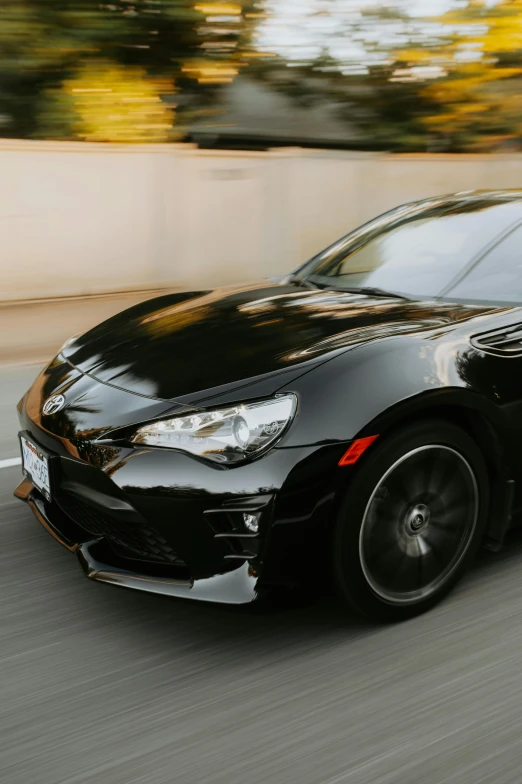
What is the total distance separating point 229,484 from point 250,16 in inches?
339

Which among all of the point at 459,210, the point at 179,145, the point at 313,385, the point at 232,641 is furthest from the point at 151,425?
the point at 179,145

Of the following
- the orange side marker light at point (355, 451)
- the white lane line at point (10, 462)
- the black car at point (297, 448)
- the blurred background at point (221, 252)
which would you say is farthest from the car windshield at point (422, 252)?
the white lane line at point (10, 462)

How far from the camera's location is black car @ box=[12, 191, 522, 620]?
2441 millimetres

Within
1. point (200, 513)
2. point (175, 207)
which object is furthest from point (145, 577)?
point (175, 207)

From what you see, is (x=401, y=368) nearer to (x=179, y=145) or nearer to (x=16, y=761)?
(x=16, y=761)

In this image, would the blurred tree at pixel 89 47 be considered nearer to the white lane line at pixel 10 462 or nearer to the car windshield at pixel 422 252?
the white lane line at pixel 10 462

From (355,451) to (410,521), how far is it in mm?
378

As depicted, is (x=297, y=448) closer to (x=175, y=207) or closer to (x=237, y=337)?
(x=237, y=337)

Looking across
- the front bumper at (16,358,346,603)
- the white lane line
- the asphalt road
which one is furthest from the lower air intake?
the white lane line

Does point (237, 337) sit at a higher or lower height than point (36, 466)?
higher

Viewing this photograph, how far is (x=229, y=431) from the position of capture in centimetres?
247

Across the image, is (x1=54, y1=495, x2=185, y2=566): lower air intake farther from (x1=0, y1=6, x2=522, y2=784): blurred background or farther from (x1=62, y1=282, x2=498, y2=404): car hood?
(x1=62, y1=282, x2=498, y2=404): car hood

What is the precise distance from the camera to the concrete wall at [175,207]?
800cm

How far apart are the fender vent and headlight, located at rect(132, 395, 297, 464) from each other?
72 centimetres
